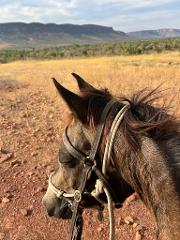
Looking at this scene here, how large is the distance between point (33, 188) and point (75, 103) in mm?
3819

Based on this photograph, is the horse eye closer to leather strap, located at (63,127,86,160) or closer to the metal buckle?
leather strap, located at (63,127,86,160)

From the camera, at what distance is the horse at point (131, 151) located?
2.37 meters

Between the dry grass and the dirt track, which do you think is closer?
the dirt track

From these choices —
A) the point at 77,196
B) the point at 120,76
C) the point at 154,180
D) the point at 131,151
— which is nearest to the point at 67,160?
the point at 77,196

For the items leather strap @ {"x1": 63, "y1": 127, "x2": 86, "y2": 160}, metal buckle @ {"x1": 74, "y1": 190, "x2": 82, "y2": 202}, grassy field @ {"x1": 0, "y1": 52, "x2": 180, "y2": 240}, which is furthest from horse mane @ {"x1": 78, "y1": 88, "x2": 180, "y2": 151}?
metal buckle @ {"x1": 74, "y1": 190, "x2": 82, "y2": 202}

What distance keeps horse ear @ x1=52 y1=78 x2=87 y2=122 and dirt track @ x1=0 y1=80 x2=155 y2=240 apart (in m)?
2.59

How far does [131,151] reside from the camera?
244 centimetres

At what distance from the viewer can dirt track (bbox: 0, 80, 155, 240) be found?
511 cm

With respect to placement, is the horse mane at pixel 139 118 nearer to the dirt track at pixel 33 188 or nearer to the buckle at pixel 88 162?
the buckle at pixel 88 162

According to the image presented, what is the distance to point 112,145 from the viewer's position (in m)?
2.48

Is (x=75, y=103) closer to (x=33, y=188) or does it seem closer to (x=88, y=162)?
(x=88, y=162)

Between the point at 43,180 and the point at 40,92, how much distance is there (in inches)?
377

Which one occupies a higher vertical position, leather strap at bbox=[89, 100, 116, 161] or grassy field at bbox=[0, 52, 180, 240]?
leather strap at bbox=[89, 100, 116, 161]

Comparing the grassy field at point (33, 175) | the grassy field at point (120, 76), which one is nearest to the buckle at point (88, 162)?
the grassy field at point (33, 175)
